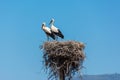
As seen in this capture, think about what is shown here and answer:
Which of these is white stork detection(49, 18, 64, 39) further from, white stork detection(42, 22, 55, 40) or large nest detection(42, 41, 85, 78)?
large nest detection(42, 41, 85, 78)

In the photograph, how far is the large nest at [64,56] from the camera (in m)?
23.1

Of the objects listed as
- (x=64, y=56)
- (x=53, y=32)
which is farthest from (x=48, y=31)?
(x=64, y=56)

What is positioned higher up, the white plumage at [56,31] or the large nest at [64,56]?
the white plumage at [56,31]

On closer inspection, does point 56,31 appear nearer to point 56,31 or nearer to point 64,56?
point 56,31

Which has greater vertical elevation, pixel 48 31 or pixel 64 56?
pixel 48 31

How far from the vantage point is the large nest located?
75.8ft

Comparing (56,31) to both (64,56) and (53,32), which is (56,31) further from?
(64,56)

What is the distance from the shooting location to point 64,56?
23.1m

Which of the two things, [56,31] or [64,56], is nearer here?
[64,56]

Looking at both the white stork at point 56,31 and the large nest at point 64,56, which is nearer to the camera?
the large nest at point 64,56

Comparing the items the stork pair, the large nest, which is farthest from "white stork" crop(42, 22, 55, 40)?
the large nest

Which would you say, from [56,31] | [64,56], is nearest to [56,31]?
[56,31]

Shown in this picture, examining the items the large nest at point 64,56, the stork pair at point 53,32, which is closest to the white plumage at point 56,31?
the stork pair at point 53,32

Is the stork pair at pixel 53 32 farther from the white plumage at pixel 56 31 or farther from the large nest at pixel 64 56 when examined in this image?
the large nest at pixel 64 56
